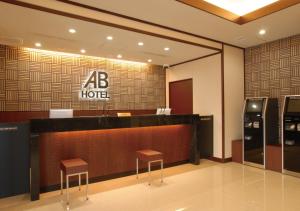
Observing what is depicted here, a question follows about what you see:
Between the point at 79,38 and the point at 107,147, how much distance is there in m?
2.25

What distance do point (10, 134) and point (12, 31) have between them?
1995mm

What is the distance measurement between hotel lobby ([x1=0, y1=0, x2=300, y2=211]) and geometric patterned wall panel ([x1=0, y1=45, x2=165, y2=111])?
0.09 ft

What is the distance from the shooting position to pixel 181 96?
265 inches

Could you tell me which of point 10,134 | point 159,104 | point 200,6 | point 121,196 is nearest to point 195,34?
point 200,6

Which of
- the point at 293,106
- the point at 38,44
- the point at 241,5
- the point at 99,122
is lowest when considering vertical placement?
the point at 99,122

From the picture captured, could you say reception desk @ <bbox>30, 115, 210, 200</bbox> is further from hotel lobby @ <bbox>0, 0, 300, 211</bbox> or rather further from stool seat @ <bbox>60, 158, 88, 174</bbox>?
stool seat @ <bbox>60, 158, 88, 174</bbox>

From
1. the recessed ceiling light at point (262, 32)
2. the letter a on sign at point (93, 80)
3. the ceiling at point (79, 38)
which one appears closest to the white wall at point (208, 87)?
the ceiling at point (79, 38)

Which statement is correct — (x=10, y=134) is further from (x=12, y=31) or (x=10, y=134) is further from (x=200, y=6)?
(x=200, y=6)

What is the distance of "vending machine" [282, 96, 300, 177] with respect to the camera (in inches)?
169

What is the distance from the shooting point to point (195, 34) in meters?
4.75

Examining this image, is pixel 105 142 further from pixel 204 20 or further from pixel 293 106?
pixel 293 106

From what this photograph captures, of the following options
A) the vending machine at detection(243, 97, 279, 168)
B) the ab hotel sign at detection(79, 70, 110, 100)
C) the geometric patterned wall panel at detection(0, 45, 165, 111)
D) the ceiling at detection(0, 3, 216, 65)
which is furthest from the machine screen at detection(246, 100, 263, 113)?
the ab hotel sign at detection(79, 70, 110, 100)

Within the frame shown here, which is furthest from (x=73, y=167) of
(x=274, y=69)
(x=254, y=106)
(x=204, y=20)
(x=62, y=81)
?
(x=274, y=69)

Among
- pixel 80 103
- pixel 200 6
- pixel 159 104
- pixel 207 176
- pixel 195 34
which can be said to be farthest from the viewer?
pixel 159 104
